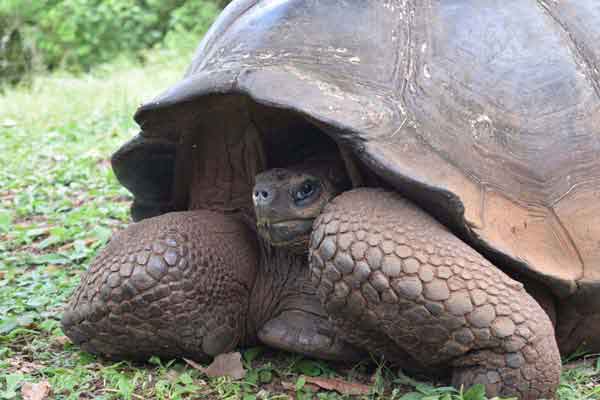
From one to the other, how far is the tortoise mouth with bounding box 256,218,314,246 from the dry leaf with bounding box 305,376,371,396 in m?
0.45

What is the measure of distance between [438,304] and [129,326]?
1084mm

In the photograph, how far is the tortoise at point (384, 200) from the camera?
7.51ft

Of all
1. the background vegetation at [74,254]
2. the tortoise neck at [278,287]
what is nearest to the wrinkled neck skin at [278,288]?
the tortoise neck at [278,287]

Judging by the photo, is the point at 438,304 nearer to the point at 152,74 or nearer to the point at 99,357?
the point at 99,357

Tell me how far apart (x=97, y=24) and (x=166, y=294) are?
13388 millimetres

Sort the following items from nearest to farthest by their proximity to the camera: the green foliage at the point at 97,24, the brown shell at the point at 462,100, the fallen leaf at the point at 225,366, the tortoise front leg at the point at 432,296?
the tortoise front leg at the point at 432,296 → the brown shell at the point at 462,100 → the fallen leaf at the point at 225,366 → the green foliage at the point at 97,24

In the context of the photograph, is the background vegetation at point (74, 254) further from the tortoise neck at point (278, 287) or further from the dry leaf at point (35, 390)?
the tortoise neck at point (278, 287)

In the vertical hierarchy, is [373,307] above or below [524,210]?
below

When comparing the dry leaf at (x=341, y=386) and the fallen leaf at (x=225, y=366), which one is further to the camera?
the fallen leaf at (x=225, y=366)

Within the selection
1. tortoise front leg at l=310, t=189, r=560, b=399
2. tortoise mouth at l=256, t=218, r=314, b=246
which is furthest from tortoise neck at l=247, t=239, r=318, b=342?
tortoise front leg at l=310, t=189, r=560, b=399

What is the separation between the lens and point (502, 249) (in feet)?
7.71

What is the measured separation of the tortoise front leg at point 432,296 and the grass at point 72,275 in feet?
0.44

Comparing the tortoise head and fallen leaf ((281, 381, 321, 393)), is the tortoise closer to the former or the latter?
the tortoise head

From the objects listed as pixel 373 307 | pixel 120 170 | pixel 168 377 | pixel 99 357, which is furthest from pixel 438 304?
pixel 120 170
